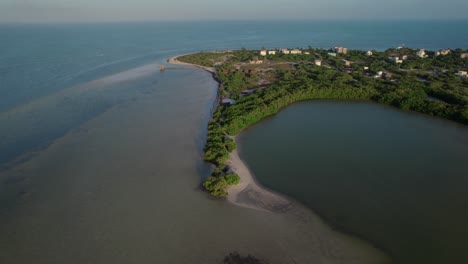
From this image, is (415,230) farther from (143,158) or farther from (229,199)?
(143,158)

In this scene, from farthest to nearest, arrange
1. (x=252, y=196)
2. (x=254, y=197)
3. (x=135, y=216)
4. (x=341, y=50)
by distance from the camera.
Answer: (x=341, y=50), (x=252, y=196), (x=254, y=197), (x=135, y=216)

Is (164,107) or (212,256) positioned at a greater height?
(164,107)

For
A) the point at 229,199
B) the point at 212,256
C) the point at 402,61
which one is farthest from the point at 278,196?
the point at 402,61

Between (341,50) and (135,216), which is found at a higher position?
(341,50)

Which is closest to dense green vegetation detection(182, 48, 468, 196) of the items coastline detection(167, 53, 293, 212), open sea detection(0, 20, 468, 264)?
coastline detection(167, 53, 293, 212)

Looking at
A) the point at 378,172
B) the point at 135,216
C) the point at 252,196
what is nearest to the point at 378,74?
the point at 378,172

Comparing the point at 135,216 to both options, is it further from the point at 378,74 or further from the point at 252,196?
the point at 378,74

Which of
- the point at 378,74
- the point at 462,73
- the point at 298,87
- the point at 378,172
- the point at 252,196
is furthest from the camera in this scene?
the point at 378,74
